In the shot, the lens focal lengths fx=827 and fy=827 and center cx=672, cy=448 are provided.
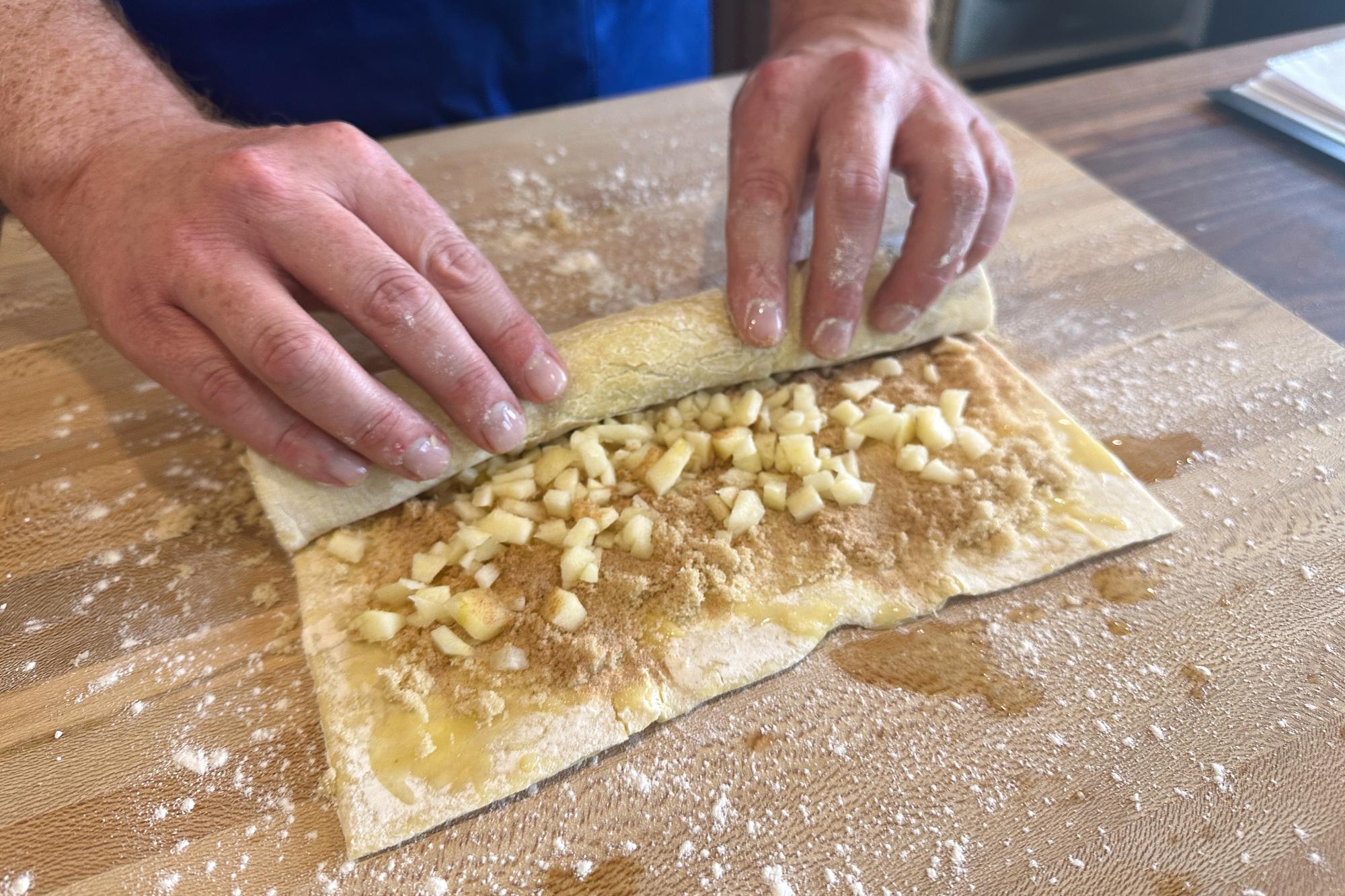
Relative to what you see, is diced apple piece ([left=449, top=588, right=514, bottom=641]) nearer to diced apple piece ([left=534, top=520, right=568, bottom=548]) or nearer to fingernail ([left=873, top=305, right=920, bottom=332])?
diced apple piece ([left=534, top=520, right=568, bottom=548])

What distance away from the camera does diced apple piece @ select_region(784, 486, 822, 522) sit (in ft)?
4.95

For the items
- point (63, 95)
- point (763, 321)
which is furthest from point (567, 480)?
point (63, 95)

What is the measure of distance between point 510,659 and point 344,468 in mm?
443

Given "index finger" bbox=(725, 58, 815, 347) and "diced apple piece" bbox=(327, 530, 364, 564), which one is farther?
"index finger" bbox=(725, 58, 815, 347)

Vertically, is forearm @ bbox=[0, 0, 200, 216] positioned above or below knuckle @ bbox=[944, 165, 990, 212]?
above

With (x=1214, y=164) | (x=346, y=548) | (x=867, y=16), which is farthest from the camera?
(x=1214, y=164)

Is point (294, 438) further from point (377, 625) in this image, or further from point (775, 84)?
point (775, 84)

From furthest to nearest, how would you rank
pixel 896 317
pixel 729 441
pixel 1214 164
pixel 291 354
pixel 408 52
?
pixel 1214 164
pixel 408 52
pixel 896 317
pixel 729 441
pixel 291 354

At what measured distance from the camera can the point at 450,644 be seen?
135 cm

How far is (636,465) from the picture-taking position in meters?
1.59

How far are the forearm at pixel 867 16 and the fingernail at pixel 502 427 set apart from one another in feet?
3.99

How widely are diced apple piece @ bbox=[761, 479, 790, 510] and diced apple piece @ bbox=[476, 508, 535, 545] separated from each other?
43 cm

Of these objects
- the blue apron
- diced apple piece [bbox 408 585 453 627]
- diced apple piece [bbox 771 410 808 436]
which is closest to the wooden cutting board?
diced apple piece [bbox 408 585 453 627]

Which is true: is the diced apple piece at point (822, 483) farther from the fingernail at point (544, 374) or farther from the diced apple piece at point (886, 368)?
the fingernail at point (544, 374)
